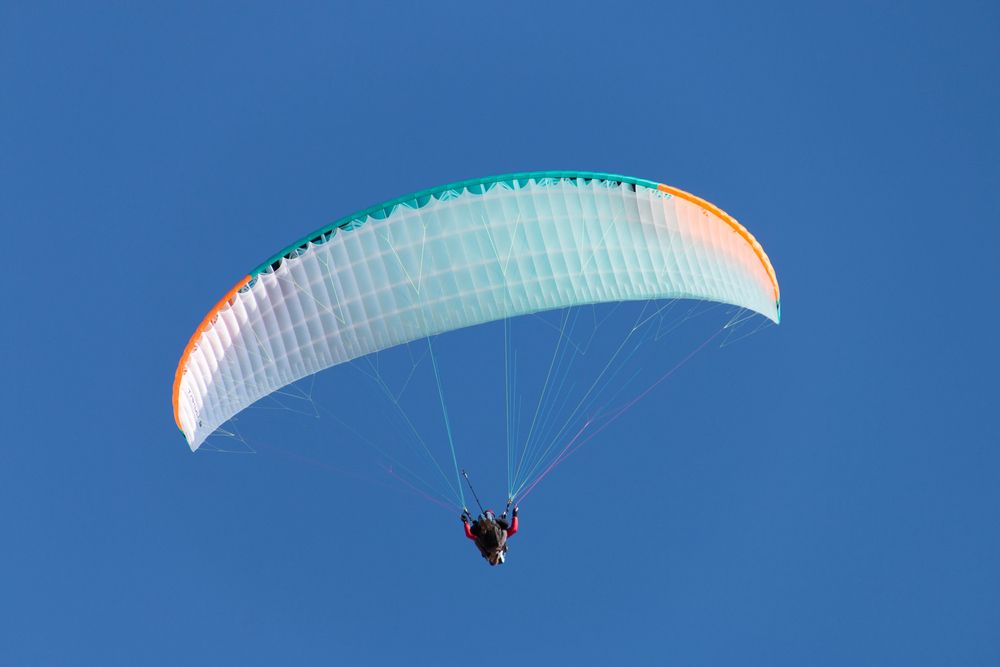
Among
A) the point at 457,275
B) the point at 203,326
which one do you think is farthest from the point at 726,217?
the point at 203,326

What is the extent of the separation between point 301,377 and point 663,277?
6.46m

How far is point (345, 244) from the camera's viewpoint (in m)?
27.5

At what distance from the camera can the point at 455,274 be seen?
92.6 feet

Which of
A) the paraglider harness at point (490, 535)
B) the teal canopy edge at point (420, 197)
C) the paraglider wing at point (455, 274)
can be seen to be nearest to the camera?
the teal canopy edge at point (420, 197)

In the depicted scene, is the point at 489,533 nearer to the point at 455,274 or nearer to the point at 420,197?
the point at 455,274

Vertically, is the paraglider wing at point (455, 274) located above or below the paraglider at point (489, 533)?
above

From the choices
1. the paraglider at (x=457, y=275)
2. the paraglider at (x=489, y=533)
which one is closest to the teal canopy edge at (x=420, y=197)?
the paraglider at (x=457, y=275)

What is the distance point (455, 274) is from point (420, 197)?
70.8 inches

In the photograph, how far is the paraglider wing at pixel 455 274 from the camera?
27438 millimetres

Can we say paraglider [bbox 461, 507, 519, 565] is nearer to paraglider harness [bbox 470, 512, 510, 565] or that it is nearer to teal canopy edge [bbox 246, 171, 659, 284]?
paraglider harness [bbox 470, 512, 510, 565]

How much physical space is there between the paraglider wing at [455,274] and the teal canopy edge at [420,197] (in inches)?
1.4

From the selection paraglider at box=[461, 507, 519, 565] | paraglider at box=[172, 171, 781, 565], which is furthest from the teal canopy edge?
paraglider at box=[461, 507, 519, 565]

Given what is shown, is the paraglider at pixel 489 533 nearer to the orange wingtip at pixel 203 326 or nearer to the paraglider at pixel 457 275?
the paraglider at pixel 457 275

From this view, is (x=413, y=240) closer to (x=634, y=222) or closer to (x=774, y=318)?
(x=634, y=222)
